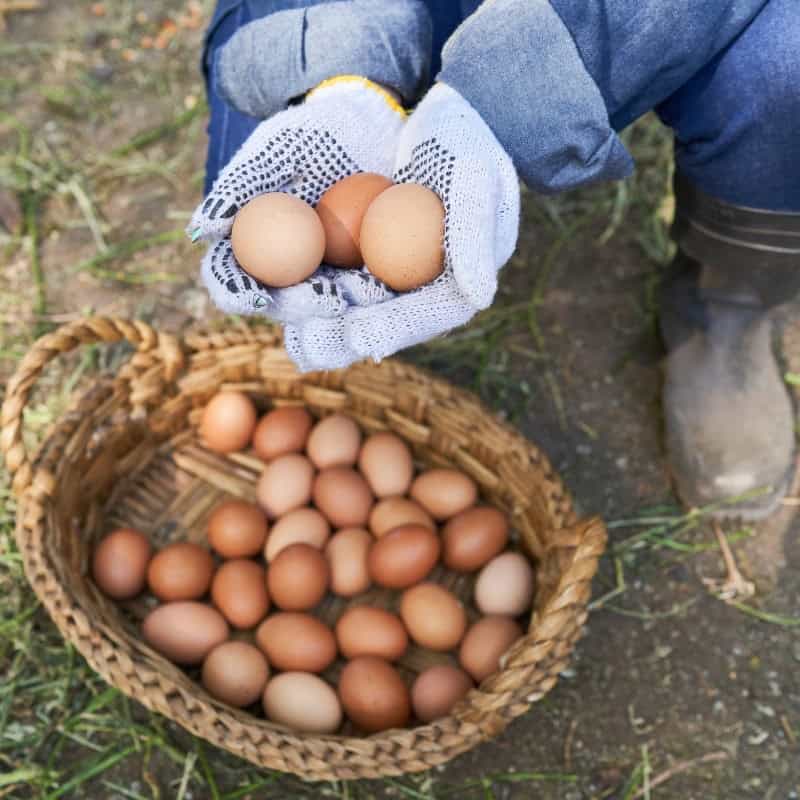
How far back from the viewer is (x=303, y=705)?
156 cm

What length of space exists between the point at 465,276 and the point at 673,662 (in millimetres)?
923

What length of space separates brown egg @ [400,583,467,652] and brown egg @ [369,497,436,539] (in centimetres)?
13

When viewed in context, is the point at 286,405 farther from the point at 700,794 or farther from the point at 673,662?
the point at 700,794

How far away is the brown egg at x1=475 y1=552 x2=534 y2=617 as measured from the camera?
1700 millimetres

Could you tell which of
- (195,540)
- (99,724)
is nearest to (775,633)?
(195,540)

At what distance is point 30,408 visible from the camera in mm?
2076

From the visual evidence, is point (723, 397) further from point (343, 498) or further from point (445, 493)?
point (343, 498)

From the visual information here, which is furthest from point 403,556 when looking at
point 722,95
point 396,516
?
point 722,95

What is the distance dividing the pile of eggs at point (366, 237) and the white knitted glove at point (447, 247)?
0.03 metres

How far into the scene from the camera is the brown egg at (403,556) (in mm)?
1692

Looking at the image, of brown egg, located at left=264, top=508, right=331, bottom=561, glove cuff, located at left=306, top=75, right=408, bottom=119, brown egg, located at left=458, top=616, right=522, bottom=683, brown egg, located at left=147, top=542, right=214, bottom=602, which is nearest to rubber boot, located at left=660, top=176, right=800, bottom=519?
brown egg, located at left=458, top=616, right=522, bottom=683

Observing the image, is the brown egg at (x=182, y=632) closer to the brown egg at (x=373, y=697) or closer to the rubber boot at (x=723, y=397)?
the brown egg at (x=373, y=697)

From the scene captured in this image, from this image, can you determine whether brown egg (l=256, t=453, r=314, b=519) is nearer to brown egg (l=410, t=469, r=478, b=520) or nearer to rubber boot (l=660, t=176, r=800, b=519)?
brown egg (l=410, t=469, r=478, b=520)

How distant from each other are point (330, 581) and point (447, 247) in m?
0.74
